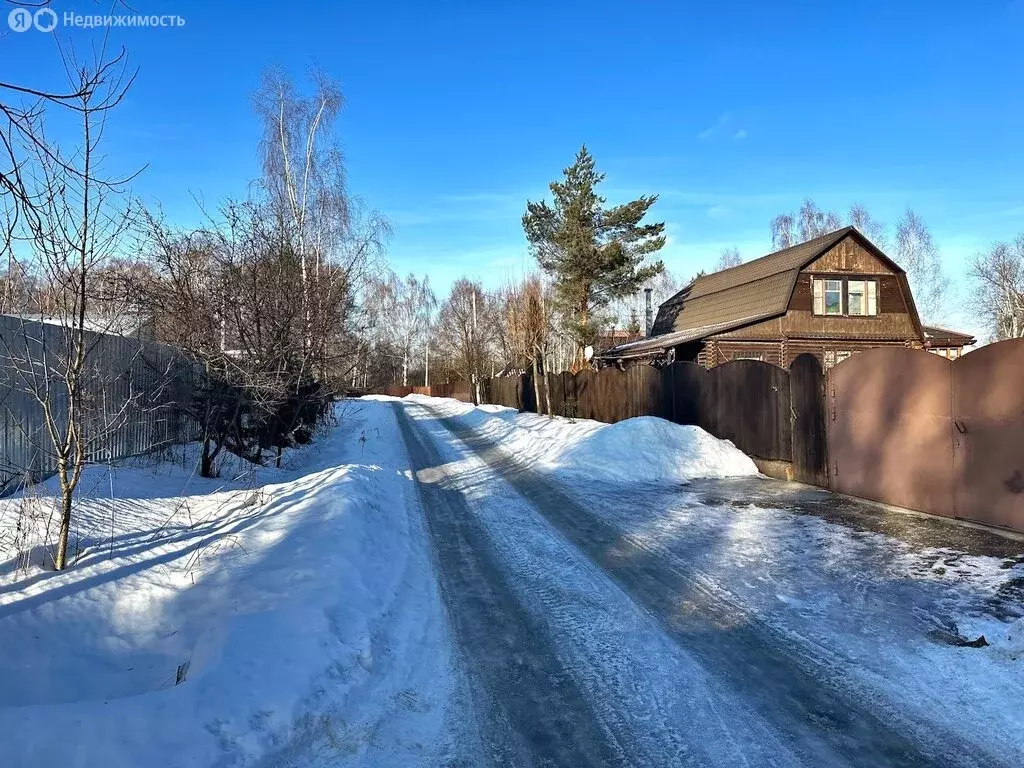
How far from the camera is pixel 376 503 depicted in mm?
8367

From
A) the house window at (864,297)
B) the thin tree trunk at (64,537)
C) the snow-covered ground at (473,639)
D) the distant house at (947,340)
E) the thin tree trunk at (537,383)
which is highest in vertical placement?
the house window at (864,297)

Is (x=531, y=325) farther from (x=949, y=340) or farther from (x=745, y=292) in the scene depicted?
(x=949, y=340)

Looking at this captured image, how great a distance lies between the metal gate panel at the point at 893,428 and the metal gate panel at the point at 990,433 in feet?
0.68

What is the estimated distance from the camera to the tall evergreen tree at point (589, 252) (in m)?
30.5

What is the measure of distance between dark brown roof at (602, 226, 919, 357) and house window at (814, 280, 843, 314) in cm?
141

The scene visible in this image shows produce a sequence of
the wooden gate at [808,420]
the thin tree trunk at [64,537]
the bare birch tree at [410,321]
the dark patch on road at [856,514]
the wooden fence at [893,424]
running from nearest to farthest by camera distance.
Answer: the thin tree trunk at [64,537] < the dark patch on road at [856,514] < the wooden fence at [893,424] < the wooden gate at [808,420] < the bare birch tree at [410,321]

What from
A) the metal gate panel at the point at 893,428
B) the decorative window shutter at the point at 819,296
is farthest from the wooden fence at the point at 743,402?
the decorative window shutter at the point at 819,296

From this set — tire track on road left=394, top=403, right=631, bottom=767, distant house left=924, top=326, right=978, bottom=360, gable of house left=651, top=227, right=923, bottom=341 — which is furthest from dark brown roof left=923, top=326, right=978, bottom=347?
tire track on road left=394, top=403, right=631, bottom=767

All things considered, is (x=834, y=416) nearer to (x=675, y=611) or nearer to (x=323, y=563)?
(x=675, y=611)

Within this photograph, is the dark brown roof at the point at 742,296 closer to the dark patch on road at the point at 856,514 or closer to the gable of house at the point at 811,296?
the gable of house at the point at 811,296

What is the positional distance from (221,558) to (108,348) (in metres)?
4.86

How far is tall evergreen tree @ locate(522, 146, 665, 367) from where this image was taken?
3045 cm

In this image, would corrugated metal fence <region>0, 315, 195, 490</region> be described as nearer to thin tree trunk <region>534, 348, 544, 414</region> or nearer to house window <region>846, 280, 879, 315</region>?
thin tree trunk <region>534, 348, 544, 414</region>

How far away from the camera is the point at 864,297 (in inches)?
1097
